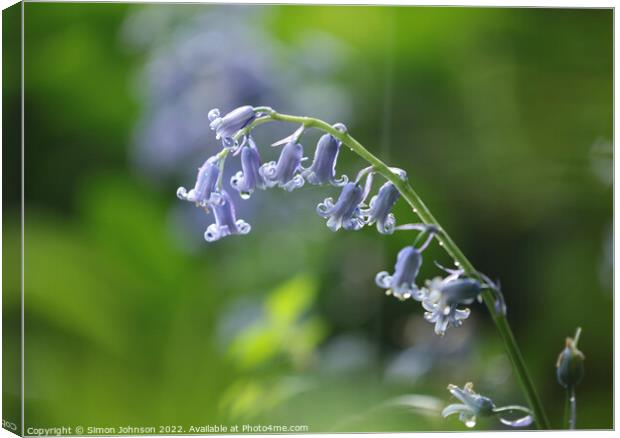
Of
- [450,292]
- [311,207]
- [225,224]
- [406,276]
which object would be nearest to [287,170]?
[225,224]

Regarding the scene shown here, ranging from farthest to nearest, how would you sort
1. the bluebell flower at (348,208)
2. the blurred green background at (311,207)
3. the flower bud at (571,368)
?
the blurred green background at (311,207) → the bluebell flower at (348,208) → the flower bud at (571,368)

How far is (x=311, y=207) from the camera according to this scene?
360 cm

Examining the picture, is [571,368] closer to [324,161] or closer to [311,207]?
[324,161]

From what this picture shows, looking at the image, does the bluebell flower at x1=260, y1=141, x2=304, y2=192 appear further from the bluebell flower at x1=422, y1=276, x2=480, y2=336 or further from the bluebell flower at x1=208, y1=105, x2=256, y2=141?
the bluebell flower at x1=422, y1=276, x2=480, y2=336

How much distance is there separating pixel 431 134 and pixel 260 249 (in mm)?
803

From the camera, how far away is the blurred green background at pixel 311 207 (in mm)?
3252

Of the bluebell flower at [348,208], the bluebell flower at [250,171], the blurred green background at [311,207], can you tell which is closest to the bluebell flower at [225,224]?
the bluebell flower at [250,171]

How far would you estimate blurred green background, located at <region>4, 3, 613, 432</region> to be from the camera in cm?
325

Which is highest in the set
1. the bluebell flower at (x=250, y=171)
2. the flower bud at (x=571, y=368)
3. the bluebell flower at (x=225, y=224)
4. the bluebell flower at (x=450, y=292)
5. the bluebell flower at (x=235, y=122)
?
the bluebell flower at (x=235, y=122)

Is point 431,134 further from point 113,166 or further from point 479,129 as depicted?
point 113,166

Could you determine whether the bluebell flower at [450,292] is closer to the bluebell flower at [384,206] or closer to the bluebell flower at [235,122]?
the bluebell flower at [384,206]

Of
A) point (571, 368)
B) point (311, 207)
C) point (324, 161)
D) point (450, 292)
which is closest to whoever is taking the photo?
point (450, 292)

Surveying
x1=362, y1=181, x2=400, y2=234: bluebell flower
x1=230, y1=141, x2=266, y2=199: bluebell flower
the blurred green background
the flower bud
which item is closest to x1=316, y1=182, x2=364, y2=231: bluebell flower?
x1=362, y1=181, x2=400, y2=234: bluebell flower

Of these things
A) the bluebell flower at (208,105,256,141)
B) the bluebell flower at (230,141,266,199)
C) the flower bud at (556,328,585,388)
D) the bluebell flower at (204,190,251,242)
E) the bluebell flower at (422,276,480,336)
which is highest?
the bluebell flower at (208,105,256,141)
